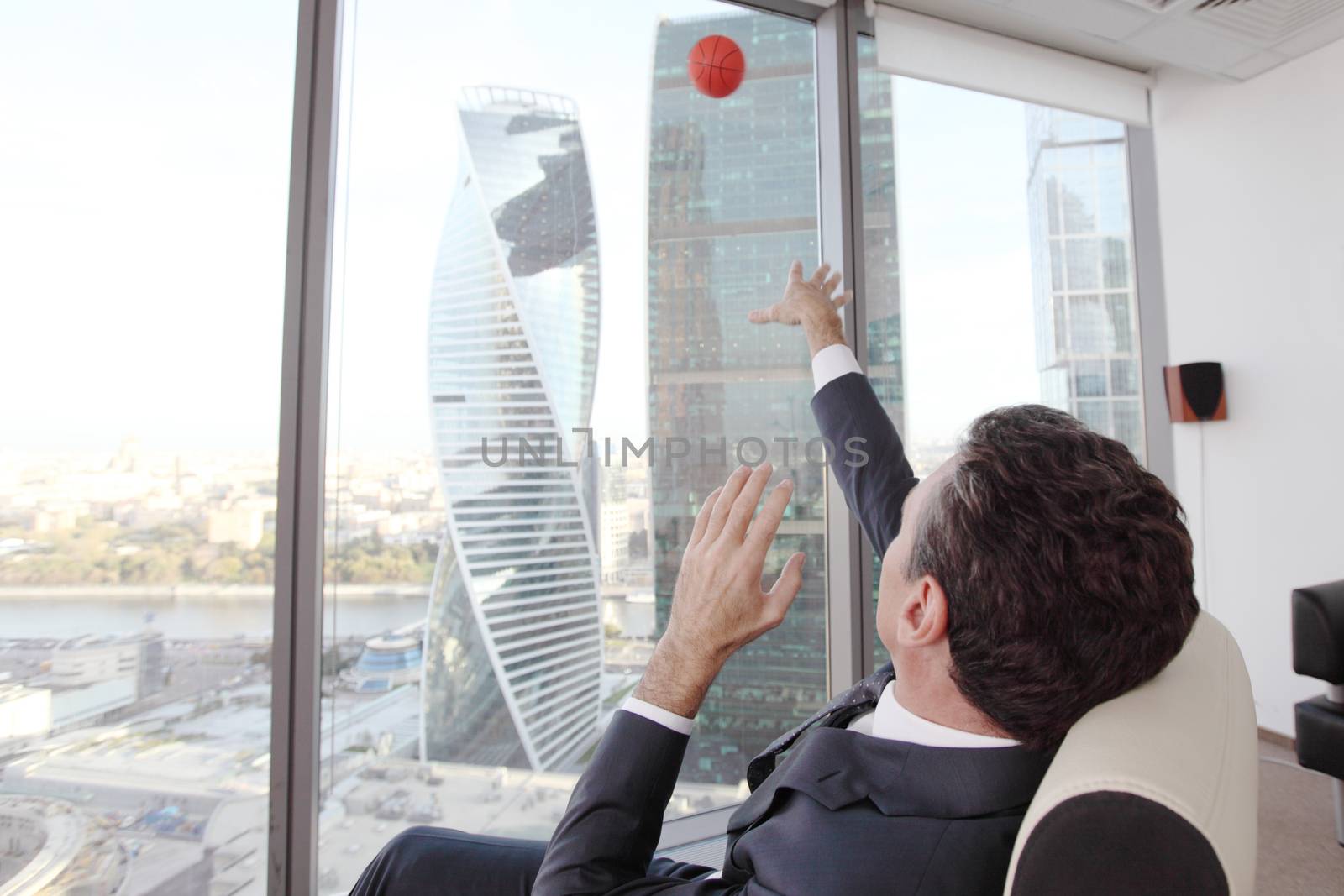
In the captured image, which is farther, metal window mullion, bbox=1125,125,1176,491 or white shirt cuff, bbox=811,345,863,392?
metal window mullion, bbox=1125,125,1176,491

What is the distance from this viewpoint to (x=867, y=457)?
145 cm

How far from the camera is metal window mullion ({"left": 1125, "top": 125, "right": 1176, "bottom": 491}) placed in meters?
3.10

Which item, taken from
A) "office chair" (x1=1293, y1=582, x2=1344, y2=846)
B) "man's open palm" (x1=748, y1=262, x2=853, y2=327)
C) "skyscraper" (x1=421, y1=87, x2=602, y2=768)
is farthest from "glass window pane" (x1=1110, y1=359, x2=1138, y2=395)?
"skyscraper" (x1=421, y1=87, x2=602, y2=768)

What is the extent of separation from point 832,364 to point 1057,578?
2.86 feet

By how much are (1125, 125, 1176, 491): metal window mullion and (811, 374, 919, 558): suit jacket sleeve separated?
2.27m

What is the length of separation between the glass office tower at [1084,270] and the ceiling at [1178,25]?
0.38 meters

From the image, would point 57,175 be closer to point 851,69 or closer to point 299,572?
point 299,572

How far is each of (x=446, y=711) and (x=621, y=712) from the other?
1163mm

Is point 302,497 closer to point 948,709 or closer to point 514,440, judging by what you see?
point 514,440

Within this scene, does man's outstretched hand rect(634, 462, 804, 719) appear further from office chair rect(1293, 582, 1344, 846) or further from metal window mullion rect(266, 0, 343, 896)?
office chair rect(1293, 582, 1344, 846)

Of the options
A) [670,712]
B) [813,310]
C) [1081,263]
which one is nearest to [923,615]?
[670,712]

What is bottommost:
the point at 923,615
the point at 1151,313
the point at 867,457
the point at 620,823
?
the point at 620,823

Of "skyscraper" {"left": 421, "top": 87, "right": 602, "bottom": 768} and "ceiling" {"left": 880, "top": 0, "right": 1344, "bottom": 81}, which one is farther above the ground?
"ceiling" {"left": 880, "top": 0, "right": 1344, "bottom": 81}

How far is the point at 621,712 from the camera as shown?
2.74ft
